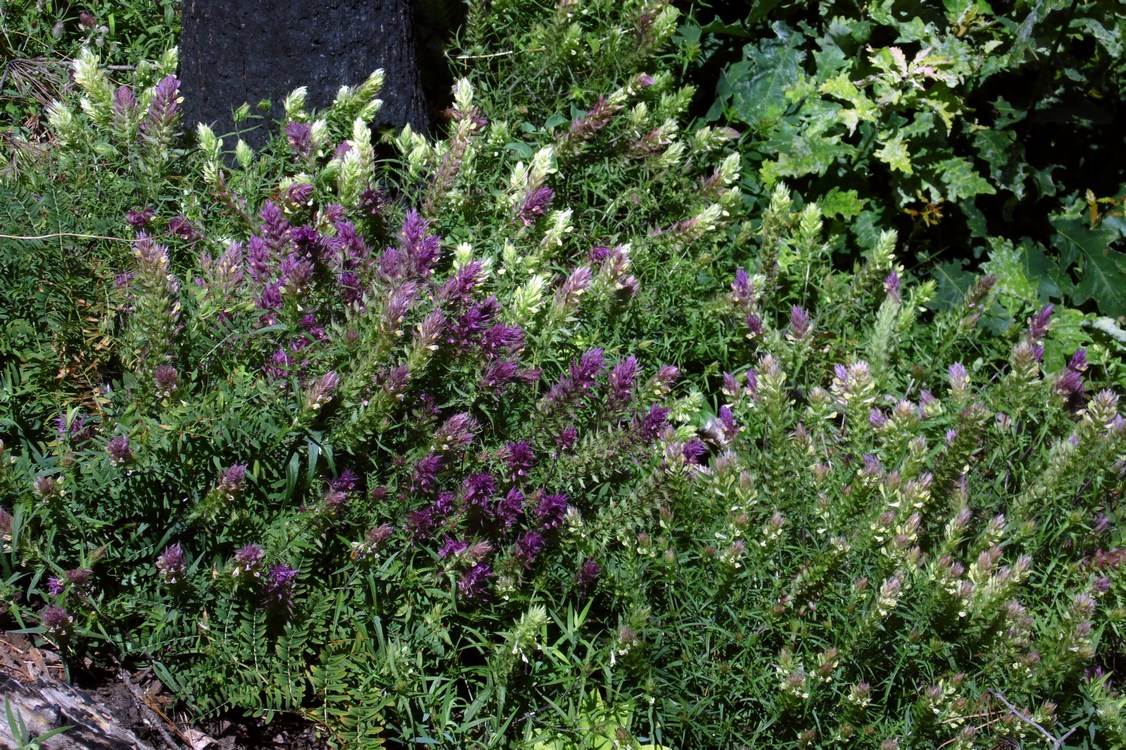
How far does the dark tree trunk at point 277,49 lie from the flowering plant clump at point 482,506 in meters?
0.30

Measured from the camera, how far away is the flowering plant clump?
2354 millimetres

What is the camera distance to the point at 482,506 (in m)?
2.56

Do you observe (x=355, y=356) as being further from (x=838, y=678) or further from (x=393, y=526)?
(x=838, y=678)

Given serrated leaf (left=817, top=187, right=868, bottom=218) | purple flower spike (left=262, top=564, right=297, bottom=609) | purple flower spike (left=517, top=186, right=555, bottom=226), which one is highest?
purple flower spike (left=517, top=186, right=555, bottom=226)

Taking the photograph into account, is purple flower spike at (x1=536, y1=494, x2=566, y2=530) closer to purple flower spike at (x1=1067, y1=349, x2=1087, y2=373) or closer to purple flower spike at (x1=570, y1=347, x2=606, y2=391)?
purple flower spike at (x1=570, y1=347, x2=606, y2=391)

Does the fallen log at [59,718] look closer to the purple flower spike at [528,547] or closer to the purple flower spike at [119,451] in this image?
the purple flower spike at [119,451]

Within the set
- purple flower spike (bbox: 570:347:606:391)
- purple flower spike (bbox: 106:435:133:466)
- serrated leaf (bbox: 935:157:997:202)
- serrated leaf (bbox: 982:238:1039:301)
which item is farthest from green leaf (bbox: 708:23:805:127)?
purple flower spike (bbox: 106:435:133:466)

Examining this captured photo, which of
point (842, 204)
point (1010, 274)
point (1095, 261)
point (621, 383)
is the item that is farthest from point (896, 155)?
point (621, 383)

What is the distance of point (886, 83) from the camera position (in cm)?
402

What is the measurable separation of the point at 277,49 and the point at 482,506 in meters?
1.93

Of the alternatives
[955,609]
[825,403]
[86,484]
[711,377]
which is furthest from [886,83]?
[86,484]

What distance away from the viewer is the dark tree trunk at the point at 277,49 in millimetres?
3439

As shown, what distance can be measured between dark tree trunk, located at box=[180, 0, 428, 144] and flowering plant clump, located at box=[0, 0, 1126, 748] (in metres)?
0.30

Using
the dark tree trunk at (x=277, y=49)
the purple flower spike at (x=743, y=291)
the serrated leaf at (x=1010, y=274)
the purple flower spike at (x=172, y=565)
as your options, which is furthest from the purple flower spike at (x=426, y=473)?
the serrated leaf at (x=1010, y=274)
